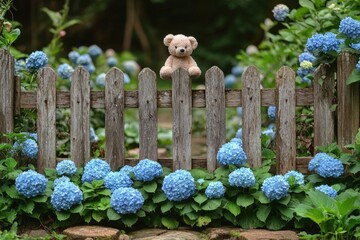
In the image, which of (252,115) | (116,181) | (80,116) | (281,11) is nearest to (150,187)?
(116,181)

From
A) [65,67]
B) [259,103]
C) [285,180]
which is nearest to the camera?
[285,180]

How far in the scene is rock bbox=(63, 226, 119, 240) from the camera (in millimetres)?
3822

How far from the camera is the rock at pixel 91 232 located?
3.82 m

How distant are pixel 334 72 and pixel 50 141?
6.33ft

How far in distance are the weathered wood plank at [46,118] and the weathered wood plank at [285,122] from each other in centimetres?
147

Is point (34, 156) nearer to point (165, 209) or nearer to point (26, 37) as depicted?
point (165, 209)

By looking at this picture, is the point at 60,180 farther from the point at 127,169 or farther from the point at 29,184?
the point at 127,169

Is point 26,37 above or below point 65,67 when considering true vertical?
above

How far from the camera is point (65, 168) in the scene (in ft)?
13.9

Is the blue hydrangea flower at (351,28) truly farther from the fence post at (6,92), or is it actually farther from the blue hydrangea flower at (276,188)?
the fence post at (6,92)

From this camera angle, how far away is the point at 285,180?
13.2ft

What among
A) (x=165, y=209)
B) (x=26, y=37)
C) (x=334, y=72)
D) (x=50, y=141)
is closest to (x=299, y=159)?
(x=334, y=72)

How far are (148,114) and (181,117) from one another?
217 mm

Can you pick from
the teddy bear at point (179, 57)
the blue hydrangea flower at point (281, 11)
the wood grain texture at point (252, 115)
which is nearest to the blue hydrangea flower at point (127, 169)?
the teddy bear at point (179, 57)
